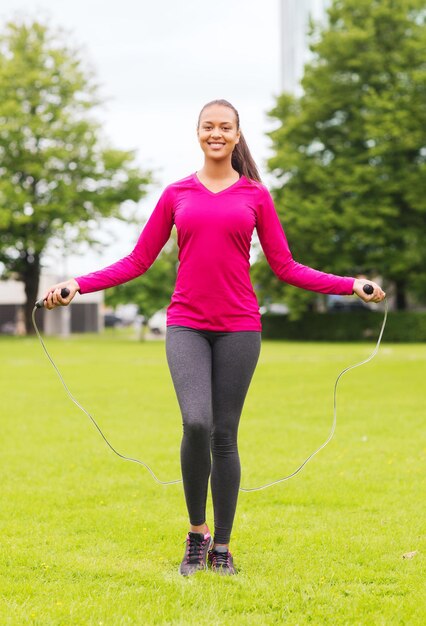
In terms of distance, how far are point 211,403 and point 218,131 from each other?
1431 millimetres

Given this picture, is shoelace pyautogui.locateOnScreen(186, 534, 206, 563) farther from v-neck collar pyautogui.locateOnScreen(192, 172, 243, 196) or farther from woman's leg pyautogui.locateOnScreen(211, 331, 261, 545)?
v-neck collar pyautogui.locateOnScreen(192, 172, 243, 196)

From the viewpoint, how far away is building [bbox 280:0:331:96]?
6769cm

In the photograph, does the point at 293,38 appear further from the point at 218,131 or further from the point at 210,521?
the point at 218,131

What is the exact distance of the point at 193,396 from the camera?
14.0 feet

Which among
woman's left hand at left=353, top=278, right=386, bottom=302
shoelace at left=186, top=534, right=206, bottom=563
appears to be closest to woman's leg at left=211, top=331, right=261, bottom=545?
shoelace at left=186, top=534, right=206, bottom=563

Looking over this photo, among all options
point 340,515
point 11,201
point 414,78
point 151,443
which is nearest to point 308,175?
point 414,78

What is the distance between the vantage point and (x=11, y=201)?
4025 cm

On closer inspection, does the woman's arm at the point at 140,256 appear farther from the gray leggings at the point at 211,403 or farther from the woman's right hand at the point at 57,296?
the gray leggings at the point at 211,403

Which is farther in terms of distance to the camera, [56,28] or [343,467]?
[56,28]

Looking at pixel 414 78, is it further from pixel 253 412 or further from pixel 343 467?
pixel 343 467

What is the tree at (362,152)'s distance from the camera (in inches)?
1438

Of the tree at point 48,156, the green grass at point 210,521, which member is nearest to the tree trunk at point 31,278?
the tree at point 48,156

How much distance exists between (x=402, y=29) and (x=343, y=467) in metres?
34.5

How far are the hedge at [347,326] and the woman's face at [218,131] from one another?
33.6 metres
